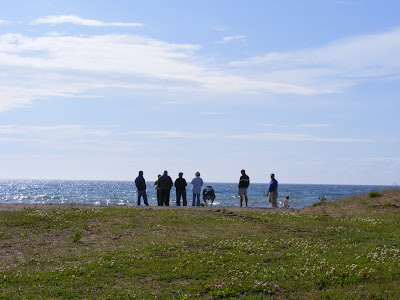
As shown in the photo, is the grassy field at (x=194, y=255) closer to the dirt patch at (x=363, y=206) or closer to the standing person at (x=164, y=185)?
the dirt patch at (x=363, y=206)

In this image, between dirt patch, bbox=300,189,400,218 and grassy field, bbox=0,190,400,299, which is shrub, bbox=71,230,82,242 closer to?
grassy field, bbox=0,190,400,299

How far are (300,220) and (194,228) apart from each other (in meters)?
5.51

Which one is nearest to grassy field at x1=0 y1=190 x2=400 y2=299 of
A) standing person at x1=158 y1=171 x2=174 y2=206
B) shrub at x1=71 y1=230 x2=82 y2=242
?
shrub at x1=71 y1=230 x2=82 y2=242

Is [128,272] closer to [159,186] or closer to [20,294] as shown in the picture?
[20,294]

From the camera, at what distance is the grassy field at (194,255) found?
470 inches

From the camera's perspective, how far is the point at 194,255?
49.4ft

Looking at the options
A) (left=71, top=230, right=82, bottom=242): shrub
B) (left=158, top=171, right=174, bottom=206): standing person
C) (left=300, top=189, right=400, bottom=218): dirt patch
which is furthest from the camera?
(left=158, top=171, right=174, bottom=206): standing person

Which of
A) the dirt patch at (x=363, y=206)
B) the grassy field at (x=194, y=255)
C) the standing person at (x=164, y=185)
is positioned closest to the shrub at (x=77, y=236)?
the grassy field at (x=194, y=255)

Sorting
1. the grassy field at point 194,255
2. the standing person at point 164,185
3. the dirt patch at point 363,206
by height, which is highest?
the standing person at point 164,185

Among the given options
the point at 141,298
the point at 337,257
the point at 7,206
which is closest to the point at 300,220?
the point at 337,257

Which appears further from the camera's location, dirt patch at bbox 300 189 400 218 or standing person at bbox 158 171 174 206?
standing person at bbox 158 171 174 206

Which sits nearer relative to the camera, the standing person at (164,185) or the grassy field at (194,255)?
the grassy field at (194,255)

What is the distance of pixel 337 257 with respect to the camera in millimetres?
14547

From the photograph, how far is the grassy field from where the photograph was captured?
11.9 meters
